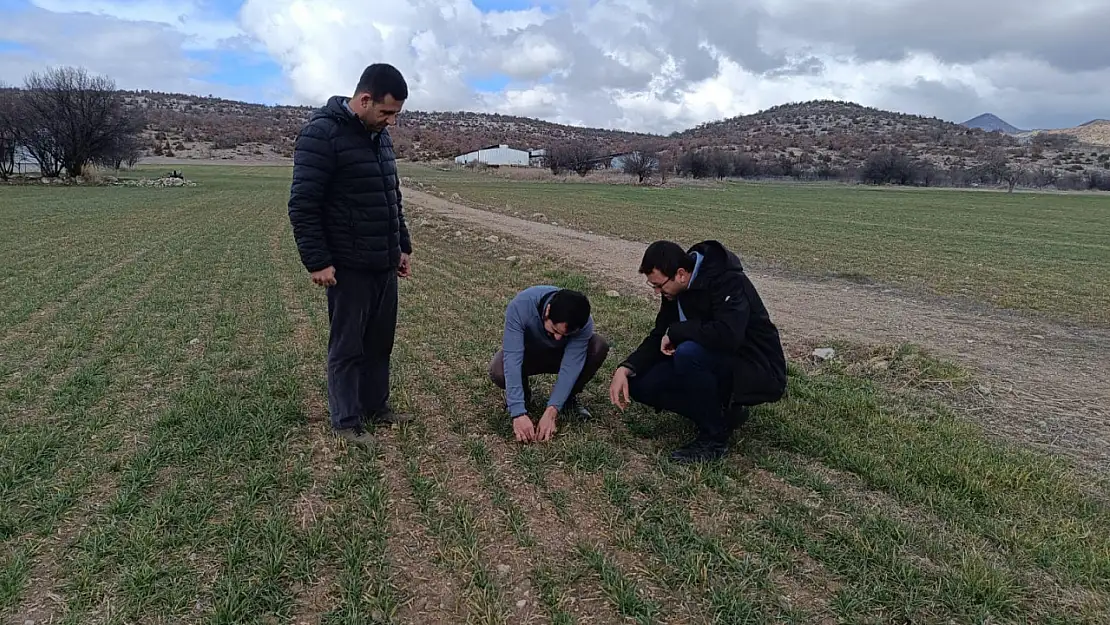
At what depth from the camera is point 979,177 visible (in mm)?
63469

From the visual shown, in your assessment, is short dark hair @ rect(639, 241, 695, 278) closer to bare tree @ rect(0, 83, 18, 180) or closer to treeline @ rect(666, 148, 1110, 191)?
bare tree @ rect(0, 83, 18, 180)

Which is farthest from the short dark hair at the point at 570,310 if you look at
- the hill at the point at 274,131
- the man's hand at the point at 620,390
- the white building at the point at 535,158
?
the white building at the point at 535,158

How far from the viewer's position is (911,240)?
55.3ft

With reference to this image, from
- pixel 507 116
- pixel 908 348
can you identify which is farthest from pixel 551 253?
pixel 507 116

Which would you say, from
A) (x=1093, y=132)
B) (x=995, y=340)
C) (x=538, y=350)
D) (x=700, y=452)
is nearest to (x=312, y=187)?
(x=538, y=350)

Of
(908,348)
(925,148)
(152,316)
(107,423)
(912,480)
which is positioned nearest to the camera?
(912,480)

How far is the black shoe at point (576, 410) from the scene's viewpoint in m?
4.43

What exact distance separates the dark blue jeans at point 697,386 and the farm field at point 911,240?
6.82m

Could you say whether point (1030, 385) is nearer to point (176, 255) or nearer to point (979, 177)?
point (176, 255)

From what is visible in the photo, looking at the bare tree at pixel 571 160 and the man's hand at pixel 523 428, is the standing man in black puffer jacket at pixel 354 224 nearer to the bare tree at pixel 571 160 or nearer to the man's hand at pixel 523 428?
the man's hand at pixel 523 428

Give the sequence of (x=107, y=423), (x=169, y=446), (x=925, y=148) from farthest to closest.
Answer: (x=925, y=148)
(x=107, y=423)
(x=169, y=446)

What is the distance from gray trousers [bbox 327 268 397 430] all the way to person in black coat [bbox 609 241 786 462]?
147cm

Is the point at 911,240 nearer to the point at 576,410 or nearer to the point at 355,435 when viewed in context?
the point at 576,410

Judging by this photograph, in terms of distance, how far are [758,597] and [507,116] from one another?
160031 mm
